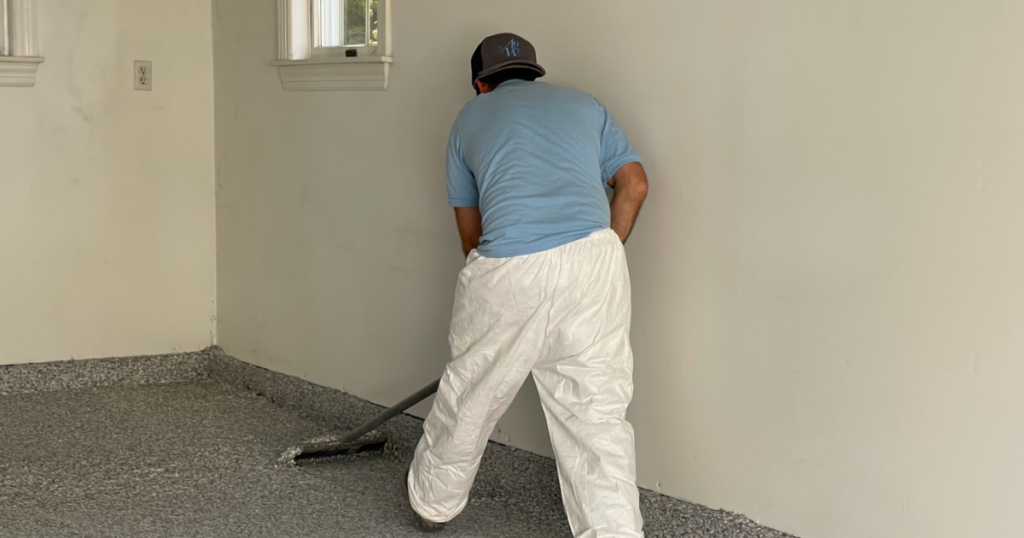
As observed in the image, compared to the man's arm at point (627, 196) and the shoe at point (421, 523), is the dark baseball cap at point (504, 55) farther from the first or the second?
the shoe at point (421, 523)

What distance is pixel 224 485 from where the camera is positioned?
125 inches

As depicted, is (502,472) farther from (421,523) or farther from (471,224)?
(471,224)

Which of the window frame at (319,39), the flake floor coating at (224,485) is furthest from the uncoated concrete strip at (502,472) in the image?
the window frame at (319,39)

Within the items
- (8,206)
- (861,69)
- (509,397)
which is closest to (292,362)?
(8,206)

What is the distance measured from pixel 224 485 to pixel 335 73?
5.15 feet

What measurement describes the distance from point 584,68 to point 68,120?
251cm

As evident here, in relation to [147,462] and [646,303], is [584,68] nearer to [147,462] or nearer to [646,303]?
[646,303]

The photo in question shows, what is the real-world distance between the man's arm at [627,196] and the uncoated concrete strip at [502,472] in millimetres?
748

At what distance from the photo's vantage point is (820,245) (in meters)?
2.30

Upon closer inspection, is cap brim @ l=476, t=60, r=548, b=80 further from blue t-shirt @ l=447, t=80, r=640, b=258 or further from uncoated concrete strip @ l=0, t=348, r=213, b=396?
uncoated concrete strip @ l=0, t=348, r=213, b=396

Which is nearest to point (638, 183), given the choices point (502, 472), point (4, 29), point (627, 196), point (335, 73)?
point (627, 196)

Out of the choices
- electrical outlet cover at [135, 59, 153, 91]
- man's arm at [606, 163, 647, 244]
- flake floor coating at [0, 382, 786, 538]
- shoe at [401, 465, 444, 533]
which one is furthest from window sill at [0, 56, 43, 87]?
man's arm at [606, 163, 647, 244]

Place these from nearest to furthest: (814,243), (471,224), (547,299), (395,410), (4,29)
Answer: (814,243)
(547,299)
(471,224)
(395,410)
(4,29)

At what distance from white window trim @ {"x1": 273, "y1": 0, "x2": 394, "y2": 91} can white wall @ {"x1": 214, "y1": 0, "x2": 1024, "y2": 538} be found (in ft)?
0.74
